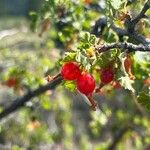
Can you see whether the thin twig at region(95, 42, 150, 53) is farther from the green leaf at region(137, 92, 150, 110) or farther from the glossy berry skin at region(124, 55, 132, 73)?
the green leaf at region(137, 92, 150, 110)

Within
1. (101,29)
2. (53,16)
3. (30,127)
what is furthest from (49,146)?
(101,29)

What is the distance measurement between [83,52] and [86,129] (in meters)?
8.27

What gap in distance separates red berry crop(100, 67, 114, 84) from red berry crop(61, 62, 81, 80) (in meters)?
0.20

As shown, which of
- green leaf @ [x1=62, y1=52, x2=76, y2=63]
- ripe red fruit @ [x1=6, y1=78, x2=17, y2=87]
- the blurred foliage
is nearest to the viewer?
green leaf @ [x1=62, y1=52, x2=76, y2=63]

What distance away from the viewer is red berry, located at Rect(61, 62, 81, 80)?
7.34 feet

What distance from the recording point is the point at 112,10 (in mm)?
2535

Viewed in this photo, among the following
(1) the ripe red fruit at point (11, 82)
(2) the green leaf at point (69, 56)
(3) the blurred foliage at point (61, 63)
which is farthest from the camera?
(1) the ripe red fruit at point (11, 82)

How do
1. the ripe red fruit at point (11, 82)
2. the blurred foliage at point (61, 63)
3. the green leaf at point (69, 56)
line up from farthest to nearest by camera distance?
the ripe red fruit at point (11, 82)
the blurred foliage at point (61, 63)
the green leaf at point (69, 56)

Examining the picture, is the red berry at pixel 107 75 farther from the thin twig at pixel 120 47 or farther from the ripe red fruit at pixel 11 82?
the ripe red fruit at pixel 11 82

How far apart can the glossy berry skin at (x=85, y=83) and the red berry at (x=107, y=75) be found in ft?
0.50

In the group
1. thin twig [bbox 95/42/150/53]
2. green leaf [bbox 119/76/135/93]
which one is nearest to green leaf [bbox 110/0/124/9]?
thin twig [bbox 95/42/150/53]

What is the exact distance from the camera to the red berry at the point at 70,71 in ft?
7.34

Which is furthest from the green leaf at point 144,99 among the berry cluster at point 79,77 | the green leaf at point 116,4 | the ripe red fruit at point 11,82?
the ripe red fruit at point 11,82

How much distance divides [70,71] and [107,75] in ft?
0.86
